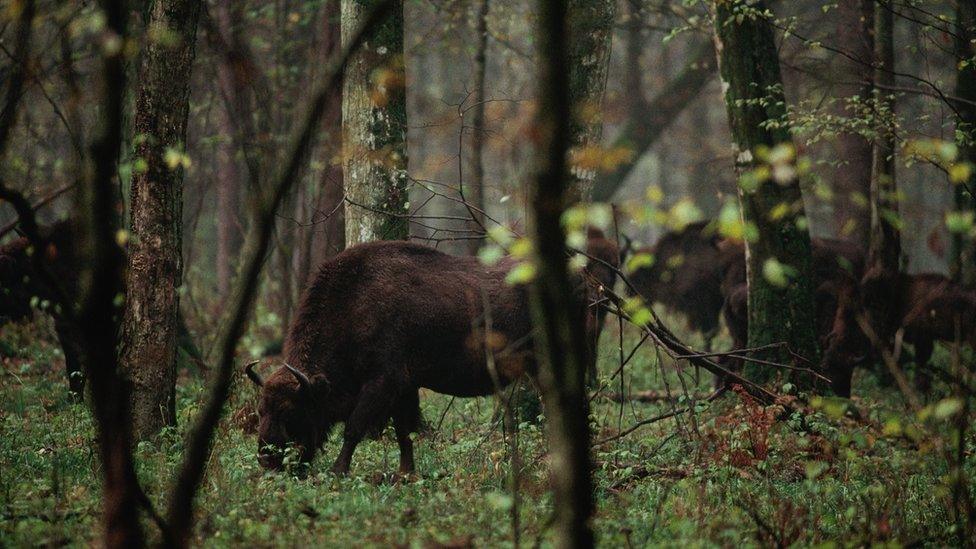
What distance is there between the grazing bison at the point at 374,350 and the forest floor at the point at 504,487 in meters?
0.39

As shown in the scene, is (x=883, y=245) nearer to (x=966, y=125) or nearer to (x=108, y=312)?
(x=966, y=125)

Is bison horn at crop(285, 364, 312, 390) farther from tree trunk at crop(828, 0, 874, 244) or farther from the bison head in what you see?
tree trunk at crop(828, 0, 874, 244)

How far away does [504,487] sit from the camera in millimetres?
7105

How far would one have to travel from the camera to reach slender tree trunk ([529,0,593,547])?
133 inches

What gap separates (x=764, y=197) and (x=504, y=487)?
516 cm

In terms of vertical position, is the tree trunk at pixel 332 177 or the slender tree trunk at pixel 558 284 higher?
the tree trunk at pixel 332 177

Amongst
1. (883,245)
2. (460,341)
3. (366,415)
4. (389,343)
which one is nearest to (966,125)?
(883,245)

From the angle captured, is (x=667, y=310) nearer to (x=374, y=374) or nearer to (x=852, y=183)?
(x=852, y=183)

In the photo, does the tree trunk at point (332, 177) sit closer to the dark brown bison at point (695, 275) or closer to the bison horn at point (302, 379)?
the bison horn at point (302, 379)

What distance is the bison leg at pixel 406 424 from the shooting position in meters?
8.14

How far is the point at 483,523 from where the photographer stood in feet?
19.3

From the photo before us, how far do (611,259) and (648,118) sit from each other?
37.6ft

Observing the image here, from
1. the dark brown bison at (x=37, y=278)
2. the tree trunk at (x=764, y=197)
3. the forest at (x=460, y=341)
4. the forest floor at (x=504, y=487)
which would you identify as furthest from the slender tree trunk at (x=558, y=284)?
the dark brown bison at (x=37, y=278)

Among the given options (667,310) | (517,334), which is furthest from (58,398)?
(667,310)
